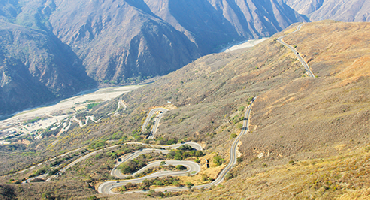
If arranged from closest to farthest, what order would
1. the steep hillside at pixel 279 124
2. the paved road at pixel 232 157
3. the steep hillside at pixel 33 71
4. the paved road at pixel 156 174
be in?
the steep hillside at pixel 279 124 < the paved road at pixel 232 157 < the paved road at pixel 156 174 < the steep hillside at pixel 33 71

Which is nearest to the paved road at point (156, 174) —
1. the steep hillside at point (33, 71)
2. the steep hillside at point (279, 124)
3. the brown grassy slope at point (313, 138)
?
the steep hillside at point (279, 124)

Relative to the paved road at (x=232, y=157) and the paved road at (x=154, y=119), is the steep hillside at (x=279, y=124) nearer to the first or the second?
the paved road at (x=232, y=157)

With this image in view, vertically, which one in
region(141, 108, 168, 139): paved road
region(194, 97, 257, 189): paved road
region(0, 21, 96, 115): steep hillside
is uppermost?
region(0, 21, 96, 115): steep hillside

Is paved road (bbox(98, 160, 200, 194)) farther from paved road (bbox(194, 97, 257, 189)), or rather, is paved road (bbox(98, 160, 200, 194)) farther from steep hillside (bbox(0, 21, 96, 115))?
steep hillside (bbox(0, 21, 96, 115))

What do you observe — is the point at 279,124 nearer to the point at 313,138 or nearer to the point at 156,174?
the point at 313,138

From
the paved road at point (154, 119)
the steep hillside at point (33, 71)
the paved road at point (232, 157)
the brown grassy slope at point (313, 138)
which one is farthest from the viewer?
the steep hillside at point (33, 71)

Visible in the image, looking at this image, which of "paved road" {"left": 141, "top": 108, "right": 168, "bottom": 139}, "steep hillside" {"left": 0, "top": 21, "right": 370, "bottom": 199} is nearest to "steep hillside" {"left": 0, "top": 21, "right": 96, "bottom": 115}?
"steep hillside" {"left": 0, "top": 21, "right": 370, "bottom": 199}
